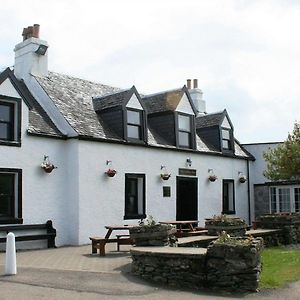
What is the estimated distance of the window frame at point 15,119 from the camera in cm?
1868

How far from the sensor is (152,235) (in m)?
13.9

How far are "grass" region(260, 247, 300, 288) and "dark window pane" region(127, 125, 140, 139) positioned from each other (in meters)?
7.83

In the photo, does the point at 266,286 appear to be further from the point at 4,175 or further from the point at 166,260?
the point at 4,175

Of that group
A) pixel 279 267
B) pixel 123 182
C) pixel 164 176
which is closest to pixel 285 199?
pixel 164 176

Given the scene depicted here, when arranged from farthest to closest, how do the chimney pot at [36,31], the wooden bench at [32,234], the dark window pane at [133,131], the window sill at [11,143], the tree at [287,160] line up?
the tree at [287,160], the chimney pot at [36,31], the dark window pane at [133,131], the window sill at [11,143], the wooden bench at [32,234]

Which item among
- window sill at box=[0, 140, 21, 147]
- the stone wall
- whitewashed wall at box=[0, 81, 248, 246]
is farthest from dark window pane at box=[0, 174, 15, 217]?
the stone wall

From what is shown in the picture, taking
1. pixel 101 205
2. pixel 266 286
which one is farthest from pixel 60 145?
pixel 266 286

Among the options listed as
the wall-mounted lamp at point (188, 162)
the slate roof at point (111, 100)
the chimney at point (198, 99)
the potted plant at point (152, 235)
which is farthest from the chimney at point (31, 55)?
the chimney at point (198, 99)

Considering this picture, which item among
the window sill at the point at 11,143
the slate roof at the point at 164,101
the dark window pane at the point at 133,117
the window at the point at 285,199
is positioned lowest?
the window at the point at 285,199

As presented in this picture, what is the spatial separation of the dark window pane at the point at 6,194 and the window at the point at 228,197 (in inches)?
505

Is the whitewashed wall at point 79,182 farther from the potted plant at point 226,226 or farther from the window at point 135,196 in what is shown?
the potted plant at point 226,226

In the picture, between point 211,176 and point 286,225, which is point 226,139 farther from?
point 286,225

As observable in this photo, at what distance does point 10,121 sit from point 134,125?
5.91m

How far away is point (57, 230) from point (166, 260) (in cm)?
924
